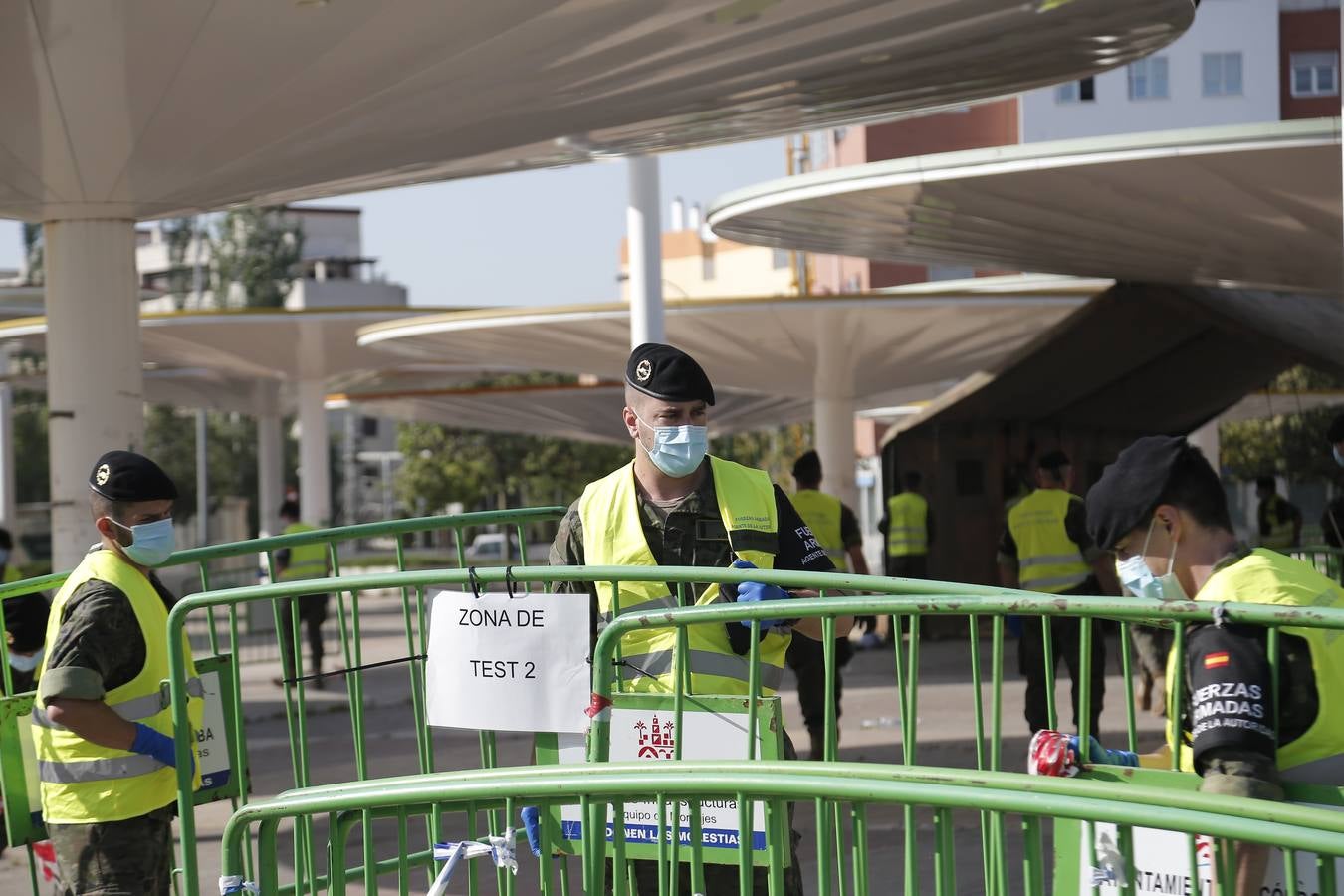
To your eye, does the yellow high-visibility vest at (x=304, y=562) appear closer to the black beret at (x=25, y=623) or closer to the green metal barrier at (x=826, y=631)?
the black beret at (x=25, y=623)

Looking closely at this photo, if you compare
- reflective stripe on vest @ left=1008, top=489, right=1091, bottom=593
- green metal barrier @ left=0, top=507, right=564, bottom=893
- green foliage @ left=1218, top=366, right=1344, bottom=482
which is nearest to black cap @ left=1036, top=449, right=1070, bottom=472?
reflective stripe on vest @ left=1008, top=489, right=1091, bottom=593

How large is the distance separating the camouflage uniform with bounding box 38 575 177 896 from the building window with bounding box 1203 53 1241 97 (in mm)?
55617

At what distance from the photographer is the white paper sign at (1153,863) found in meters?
2.83

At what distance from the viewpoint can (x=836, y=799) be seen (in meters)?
2.86

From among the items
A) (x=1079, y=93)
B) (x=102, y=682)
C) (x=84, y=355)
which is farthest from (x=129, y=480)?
(x=1079, y=93)

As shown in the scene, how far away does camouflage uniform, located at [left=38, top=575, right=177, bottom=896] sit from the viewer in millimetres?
5133

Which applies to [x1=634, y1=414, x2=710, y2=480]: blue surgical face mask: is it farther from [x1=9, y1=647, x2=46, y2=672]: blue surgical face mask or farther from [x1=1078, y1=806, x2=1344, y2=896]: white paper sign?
[x1=9, y1=647, x2=46, y2=672]: blue surgical face mask

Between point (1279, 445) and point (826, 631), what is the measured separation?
49.1 m

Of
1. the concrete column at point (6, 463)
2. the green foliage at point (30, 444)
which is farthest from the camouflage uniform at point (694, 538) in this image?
the green foliage at point (30, 444)

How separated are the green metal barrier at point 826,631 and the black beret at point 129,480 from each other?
798mm

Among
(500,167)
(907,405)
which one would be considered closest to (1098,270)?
(500,167)

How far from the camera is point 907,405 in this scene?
138ft

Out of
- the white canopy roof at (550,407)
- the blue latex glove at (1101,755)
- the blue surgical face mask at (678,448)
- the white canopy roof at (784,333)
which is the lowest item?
the blue latex glove at (1101,755)

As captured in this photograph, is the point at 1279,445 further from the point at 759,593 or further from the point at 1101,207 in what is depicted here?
the point at 759,593
